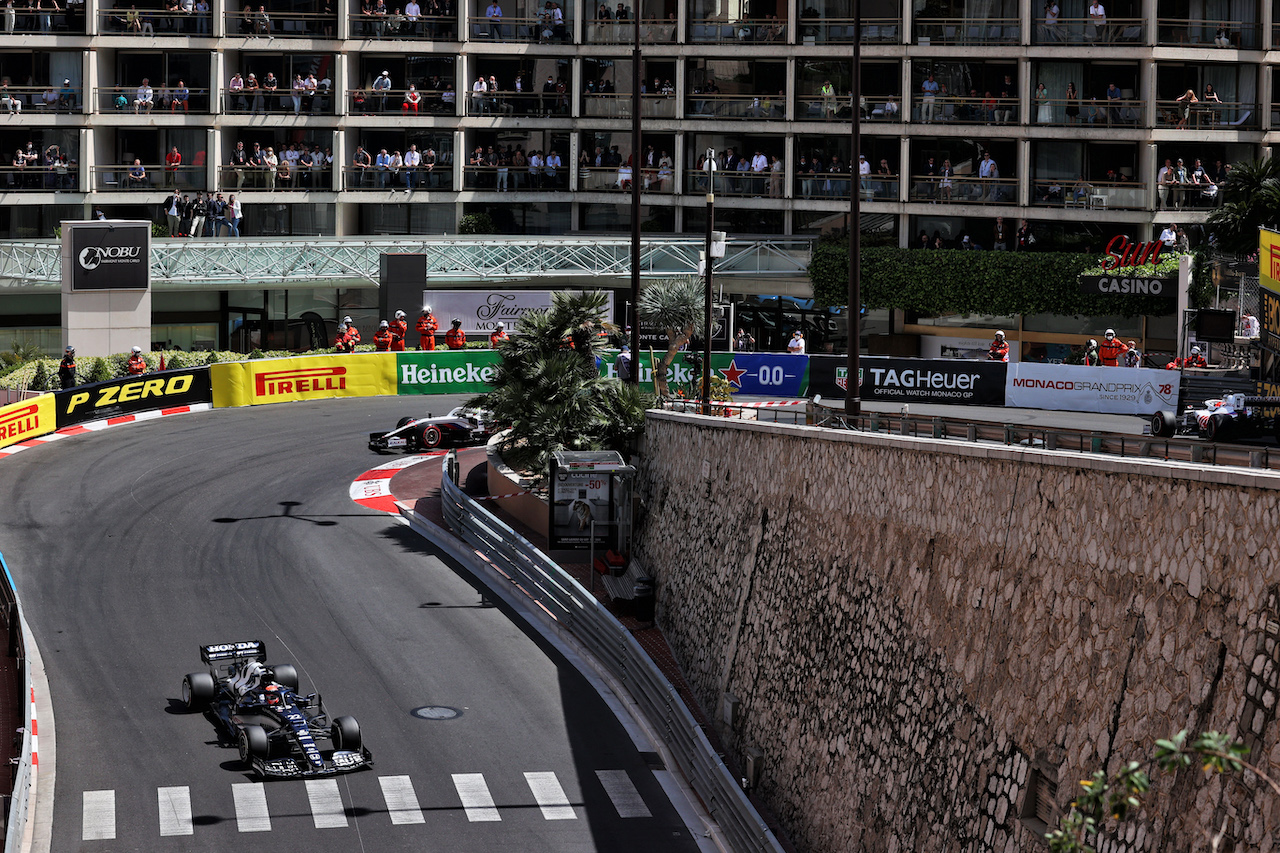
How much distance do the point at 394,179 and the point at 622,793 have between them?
145ft

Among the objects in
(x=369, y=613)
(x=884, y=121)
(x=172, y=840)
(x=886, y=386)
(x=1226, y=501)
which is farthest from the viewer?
(x=884, y=121)

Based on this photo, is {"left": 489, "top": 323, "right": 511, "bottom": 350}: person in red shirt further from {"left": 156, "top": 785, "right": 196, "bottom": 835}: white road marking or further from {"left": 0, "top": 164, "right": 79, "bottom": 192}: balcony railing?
{"left": 156, "top": 785, "right": 196, "bottom": 835}: white road marking

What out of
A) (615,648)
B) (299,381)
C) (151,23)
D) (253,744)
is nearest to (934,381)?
(299,381)

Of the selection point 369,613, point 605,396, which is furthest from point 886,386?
point 369,613

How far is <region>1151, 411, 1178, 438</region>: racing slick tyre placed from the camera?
26516 millimetres

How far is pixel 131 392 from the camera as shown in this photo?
44.3m

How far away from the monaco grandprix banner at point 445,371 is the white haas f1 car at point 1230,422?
2617cm

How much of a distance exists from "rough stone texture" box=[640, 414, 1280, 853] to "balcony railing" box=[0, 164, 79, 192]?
42326 mm

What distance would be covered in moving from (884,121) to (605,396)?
1109 inches

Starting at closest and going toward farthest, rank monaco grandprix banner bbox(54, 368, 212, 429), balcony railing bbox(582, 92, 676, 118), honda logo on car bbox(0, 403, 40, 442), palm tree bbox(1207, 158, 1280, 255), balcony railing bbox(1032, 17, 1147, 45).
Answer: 1. honda logo on car bbox(0, 403, 40, 442)
2. palm tree bbox(1207, 158, 1280, 255)
3. monaco grandprix banner bbox(54, 368, 212, 429)
4. balcony railing bbox(1032, 17, 1147, 45)
5. balcony railing bbox(582, 92, 676, 118)

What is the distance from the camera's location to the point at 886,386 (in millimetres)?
45375

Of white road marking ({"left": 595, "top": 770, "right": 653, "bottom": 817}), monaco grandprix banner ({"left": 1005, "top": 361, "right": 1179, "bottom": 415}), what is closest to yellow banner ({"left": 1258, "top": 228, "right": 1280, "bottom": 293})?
monaco grandprix banner ({"left": 1005, "top": 361, "right": 1179, "bottom": 415})

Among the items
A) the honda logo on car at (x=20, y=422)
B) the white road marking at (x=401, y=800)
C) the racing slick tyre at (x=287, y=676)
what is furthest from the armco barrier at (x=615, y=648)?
the honda logo on car at (x=20, y=422)

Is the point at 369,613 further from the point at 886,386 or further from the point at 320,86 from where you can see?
the point at 320,86
